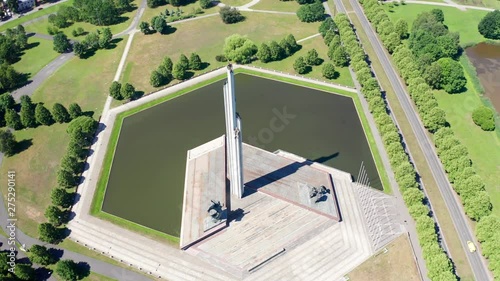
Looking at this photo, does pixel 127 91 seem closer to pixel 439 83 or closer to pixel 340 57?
pixel 340 57

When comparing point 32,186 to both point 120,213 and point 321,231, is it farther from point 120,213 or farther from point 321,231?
point 321,231

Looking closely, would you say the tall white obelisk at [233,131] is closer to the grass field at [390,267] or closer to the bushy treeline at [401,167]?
the grass field at [390,267]

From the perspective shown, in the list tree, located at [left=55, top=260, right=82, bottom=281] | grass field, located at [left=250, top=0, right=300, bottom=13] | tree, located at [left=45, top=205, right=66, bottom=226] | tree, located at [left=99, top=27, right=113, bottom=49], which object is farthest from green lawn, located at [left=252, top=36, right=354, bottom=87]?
tree, located at [left=55, top=260, right=82, bottom=281]

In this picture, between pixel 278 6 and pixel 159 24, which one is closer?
pixel 159 24

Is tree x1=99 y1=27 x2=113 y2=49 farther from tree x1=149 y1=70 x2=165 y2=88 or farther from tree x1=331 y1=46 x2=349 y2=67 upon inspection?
tree x1=331 y1=46 x2=349 y2=67

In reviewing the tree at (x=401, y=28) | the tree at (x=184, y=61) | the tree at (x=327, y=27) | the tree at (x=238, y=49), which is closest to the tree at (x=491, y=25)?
the tree at (x=401, y=28)

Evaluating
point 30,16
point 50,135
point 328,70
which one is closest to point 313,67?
point 328,70

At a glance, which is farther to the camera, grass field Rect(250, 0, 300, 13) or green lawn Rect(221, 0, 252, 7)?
green lawn Rect(221, 0, 252, 7)
